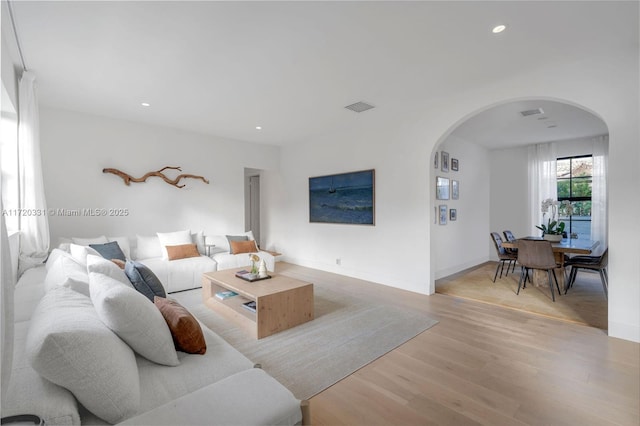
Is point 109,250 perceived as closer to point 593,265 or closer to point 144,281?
point 144,281

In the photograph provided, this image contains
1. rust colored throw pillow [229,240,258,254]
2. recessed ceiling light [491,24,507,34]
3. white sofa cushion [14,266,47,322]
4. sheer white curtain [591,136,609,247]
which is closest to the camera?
white sofa cushion [14,266,47,322]

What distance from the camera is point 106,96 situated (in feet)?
12.3

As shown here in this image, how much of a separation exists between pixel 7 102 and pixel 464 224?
7000 mm

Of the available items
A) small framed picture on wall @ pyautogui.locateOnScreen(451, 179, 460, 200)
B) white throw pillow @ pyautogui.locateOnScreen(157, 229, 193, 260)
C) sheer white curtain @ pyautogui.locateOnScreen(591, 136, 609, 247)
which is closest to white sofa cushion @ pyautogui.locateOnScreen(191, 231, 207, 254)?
white throw pillow @ pyautogui.locateOnScreen(157, 229, 193, 260)

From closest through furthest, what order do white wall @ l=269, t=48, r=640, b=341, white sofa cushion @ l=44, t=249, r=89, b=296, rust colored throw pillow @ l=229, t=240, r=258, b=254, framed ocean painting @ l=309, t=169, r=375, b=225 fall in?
white sofa cushion @ l=44, t=249, r=89, b=296
white wall @ l=269, t=48, r=640, b=341
framed ocean painting @ l=309, t=169, r=375, b=225
rust colored throw pillow @ l=229, t=240, r=258, b=254

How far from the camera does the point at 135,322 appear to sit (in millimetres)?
1366

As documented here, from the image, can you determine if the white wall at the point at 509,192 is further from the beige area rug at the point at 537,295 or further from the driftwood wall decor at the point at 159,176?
the driftwood wall decor at the point at 159,176

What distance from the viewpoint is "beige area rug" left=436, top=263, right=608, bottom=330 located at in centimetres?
341

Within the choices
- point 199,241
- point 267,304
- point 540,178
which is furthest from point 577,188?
point 199,241

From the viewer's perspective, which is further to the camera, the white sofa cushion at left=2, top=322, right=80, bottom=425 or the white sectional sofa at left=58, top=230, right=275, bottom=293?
the white sectional sofa at left=58, top=230, right=275, bottom=293

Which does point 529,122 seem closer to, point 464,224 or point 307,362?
point 464,224

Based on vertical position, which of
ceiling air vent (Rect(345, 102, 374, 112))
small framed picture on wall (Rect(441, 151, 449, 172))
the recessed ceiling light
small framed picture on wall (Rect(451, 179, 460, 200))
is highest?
→ ceiling air vent (Rect(345, 102, 374, 112))

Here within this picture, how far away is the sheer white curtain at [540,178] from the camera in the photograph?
625 centimetres

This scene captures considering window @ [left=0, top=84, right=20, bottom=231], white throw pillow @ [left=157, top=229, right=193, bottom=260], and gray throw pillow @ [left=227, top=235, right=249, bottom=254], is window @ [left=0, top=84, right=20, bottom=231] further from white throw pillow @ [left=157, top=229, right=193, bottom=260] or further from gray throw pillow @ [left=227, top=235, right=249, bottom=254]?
gray throw pillow @ [left=227, top=235, right=249, bottom=254]
